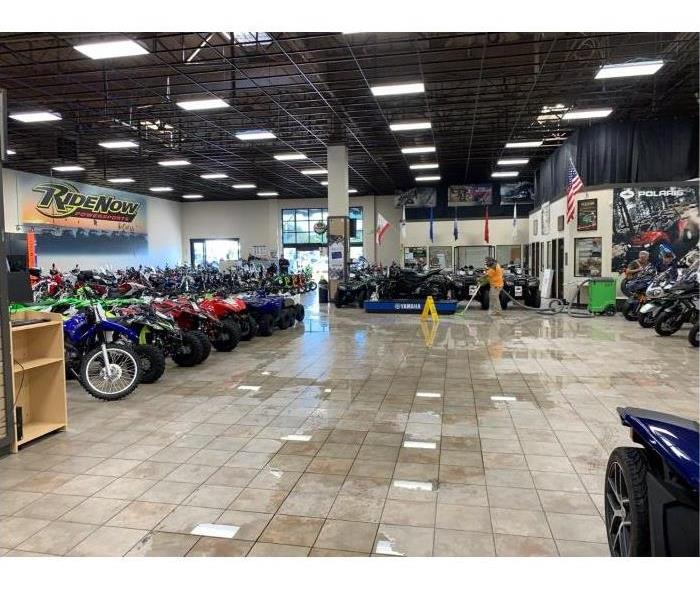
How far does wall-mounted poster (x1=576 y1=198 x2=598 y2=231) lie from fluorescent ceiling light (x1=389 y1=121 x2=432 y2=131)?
4.38 m

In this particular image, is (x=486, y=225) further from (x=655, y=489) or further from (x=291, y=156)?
(x=655, y=489)

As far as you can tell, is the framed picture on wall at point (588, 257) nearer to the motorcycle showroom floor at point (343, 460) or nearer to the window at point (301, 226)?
the motorcycle showroom floor at point (343, 460)

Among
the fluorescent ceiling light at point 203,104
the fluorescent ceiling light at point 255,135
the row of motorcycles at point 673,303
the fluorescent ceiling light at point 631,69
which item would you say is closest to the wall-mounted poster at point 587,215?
the row of motorcycles at point 673,303

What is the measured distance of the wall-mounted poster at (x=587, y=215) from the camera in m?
13.0

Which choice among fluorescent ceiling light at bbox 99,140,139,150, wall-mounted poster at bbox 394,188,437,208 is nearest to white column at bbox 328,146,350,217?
fluorescent ceiling light at bbox 99,140,139,150

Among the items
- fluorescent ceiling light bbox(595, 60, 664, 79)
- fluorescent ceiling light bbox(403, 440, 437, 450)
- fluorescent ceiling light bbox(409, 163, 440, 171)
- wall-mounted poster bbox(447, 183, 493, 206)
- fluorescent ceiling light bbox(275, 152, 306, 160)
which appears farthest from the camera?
wall-mounted poster bbox(447, 183, 493, 206)

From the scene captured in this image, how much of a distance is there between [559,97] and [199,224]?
2076 centimetres

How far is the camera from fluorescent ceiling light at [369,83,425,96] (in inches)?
390

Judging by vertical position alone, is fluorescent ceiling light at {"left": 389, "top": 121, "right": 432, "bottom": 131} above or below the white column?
above

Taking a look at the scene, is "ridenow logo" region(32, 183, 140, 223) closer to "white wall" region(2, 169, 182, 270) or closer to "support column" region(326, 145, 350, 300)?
"white wall" region(2, 169, 182, 270)

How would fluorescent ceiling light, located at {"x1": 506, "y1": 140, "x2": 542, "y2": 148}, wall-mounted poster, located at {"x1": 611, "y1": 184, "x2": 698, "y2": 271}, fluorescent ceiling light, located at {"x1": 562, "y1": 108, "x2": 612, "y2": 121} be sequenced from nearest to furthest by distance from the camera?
fluorescent ceiling light, located at {"x1": 562, "y1": 108, "x2": 612, "y2": 121}
wall-mounted poster, located at {"x1": 611, "y1": 184, "x2": 698, "y2": 271}
fluorescent ceiling light, located at {"x1": 506, "y1": 140, "x2": 542, "y2": 148}

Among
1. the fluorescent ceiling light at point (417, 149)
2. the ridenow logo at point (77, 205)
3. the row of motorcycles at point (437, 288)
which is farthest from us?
the ridenow logo at point (77, 205)
